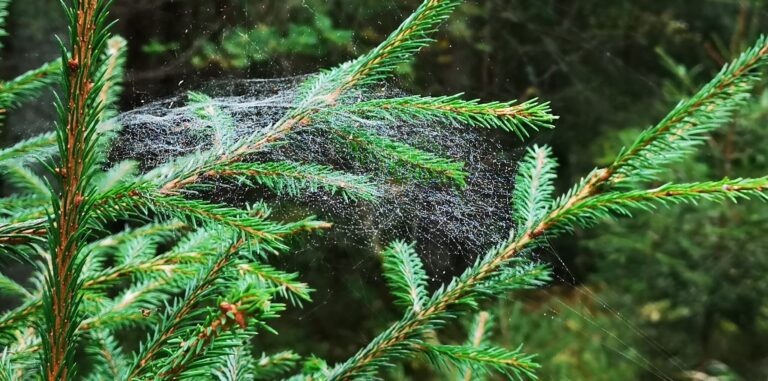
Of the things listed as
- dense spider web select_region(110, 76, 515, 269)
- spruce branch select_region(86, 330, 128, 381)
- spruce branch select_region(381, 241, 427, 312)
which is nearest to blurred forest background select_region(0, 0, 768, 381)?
dense spider web select_region(110, 76, 515, 269)

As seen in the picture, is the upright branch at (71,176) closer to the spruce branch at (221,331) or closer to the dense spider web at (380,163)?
the spruce branch at (221,331)

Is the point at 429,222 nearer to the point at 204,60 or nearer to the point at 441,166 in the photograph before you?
the point at 441,166

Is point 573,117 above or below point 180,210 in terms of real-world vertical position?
below

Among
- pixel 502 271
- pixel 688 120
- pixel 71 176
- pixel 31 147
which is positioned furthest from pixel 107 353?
pixel 688 120

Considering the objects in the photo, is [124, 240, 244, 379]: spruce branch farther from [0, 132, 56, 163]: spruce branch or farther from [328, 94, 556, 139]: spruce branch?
[0, 132, 56, 163]: spruce branch

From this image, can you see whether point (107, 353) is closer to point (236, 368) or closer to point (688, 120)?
point (236, 368)

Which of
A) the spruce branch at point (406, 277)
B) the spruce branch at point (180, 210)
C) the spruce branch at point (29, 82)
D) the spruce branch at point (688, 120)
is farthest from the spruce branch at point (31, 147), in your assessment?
the spruce branch at point (688, 120)
